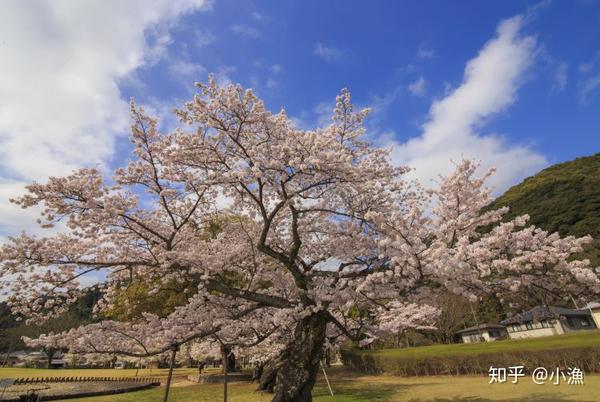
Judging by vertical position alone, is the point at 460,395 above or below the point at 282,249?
below

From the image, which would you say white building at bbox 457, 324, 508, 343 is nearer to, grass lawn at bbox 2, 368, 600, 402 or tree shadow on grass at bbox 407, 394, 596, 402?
grass lawn at bbox 2, 368, 600, 402

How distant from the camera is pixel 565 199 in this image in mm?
50531

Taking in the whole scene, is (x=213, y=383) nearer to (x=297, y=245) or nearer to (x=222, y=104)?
(x=297, y=245)

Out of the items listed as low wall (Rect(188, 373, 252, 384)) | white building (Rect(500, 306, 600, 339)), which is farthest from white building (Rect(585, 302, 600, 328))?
low wall (Rect(188, 373, 252, 384))

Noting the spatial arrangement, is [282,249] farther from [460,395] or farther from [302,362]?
[460,395]

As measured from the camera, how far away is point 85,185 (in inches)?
297

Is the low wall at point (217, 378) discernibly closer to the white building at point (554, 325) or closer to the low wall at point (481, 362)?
the low wall at point (481, 362)

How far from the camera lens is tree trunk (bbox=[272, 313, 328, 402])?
790 centimetres

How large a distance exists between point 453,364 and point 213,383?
14.8 metres

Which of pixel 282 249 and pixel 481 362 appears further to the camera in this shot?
pixel 481 362

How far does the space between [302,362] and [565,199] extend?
189 ft

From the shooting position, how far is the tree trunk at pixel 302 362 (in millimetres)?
7902

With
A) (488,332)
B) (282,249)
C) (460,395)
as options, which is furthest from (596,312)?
(282,249)

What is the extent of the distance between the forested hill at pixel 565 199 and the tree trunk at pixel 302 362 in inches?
1428
